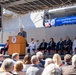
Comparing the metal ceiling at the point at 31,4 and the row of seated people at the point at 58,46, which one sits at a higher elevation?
the metal ceiling at the point at 31,4

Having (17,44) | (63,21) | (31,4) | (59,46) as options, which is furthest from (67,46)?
(63,21)

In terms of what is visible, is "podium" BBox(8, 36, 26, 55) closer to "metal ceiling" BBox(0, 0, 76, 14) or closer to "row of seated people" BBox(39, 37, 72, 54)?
"metal ceiling" BBox(0, 0, 76, 14)

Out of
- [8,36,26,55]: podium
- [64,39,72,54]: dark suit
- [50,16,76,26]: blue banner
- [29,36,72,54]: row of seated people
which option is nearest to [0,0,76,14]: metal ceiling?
[29,36,72,54]: row of seated people

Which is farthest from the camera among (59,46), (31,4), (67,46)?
(59,46)

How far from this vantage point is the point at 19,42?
927 cm

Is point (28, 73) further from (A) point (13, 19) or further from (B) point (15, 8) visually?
(A) point (13, 19)

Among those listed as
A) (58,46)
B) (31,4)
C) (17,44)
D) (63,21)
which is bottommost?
(58,46)

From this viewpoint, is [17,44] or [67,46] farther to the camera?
[67,46]

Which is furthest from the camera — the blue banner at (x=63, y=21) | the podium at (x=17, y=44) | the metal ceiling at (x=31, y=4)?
the blue banner at (x=63, y=21)

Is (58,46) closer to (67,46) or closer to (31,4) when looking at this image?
(67,46)

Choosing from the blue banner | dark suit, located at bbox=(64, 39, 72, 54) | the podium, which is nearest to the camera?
the podium

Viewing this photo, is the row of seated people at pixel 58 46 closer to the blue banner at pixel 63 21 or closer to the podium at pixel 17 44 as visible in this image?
the podium at pixel 17 44

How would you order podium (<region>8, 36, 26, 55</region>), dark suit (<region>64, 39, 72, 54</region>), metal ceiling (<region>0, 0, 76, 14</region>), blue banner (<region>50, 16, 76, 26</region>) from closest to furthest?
podium (<region>8, 36, 26, 55</region>) → metal ceiling (<region>0, 0, 76, 14</region>) → dark suit (<region>64, 39, 72, 54</region>) → blue banner (<region>50, 16, 76, 26</region>)

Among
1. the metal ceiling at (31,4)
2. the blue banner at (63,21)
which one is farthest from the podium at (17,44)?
the blue banner at (63,21)
